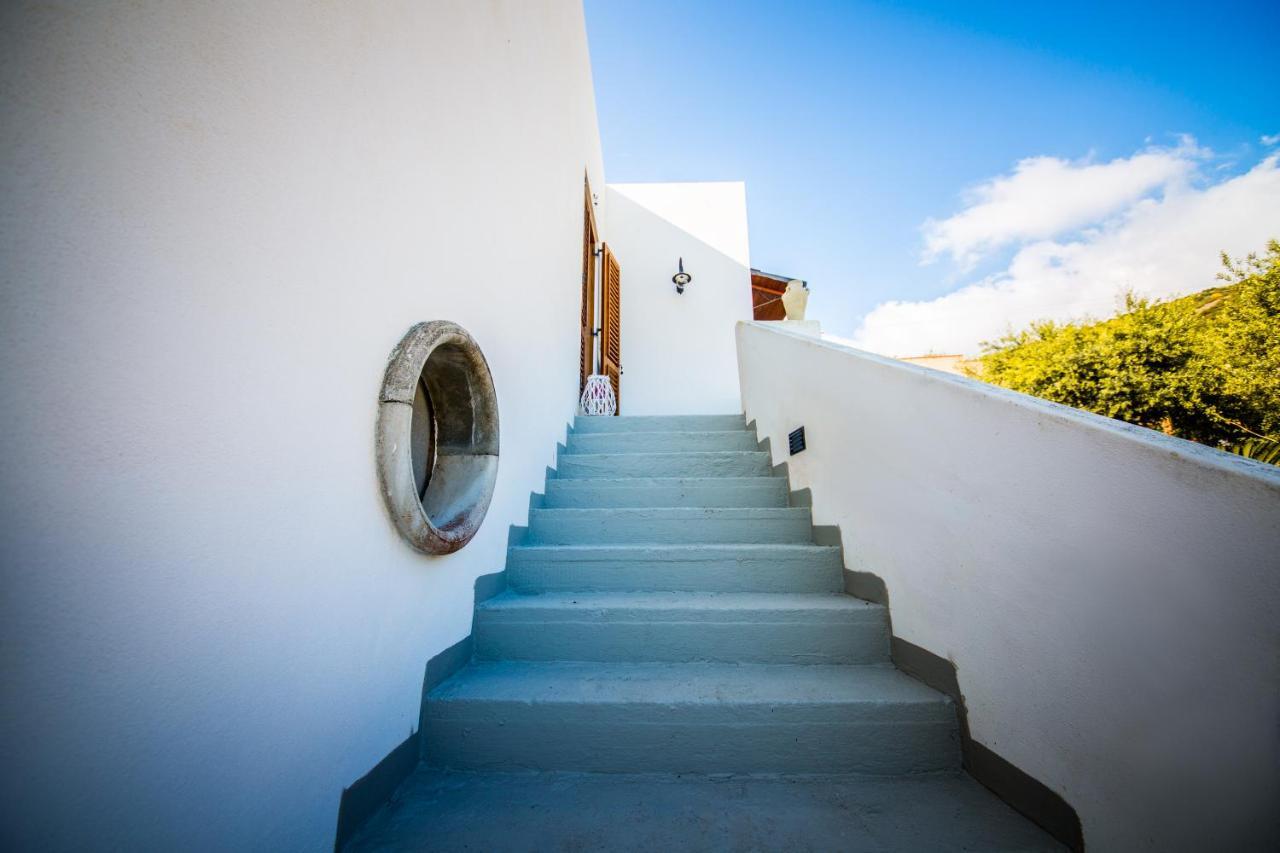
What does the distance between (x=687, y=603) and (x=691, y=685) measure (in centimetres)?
33

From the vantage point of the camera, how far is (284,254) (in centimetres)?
101

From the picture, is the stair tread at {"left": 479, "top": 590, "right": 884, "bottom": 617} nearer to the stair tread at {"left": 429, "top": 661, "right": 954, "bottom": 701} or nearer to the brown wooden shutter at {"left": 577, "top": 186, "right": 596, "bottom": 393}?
the stair tread at {"left": 429, "top": 661, "right": 954, "bottom": 701}

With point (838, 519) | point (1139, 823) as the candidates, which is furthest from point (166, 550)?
point (838, 519)

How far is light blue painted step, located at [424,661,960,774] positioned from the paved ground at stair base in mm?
42

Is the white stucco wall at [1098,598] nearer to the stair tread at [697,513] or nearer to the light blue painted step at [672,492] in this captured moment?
the stair tread at [697,513]

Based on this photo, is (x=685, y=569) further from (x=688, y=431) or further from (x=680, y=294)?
(x=680, y=294)

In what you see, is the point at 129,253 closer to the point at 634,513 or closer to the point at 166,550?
the point at 166,550

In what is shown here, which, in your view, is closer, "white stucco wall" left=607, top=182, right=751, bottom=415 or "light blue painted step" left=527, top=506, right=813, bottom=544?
"light blue painted step" left=527, top=506, right=813, bottom=544

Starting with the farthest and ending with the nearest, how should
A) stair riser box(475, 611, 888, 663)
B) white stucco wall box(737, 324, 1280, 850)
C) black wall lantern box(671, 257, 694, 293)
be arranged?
black wall lantern box(671, 257, 694, 293)
stair riser box(475, 611, 888, 663)
white stucco wall box(737, 324, 1280, 850)

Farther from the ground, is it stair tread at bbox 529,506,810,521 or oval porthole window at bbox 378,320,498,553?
oval porthole window at bbox 378,320,498,553

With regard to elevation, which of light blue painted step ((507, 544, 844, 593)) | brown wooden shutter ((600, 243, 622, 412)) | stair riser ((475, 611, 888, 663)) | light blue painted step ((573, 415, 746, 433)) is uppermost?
brown wooden shutter ((600, 243, 622, 412))

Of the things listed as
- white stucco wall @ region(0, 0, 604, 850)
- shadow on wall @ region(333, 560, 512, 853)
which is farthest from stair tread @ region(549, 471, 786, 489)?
white stucco wall @ region(0, 0, 604, 850)

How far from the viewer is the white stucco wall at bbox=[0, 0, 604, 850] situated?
0.63m

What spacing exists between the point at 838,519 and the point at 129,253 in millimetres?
2396
